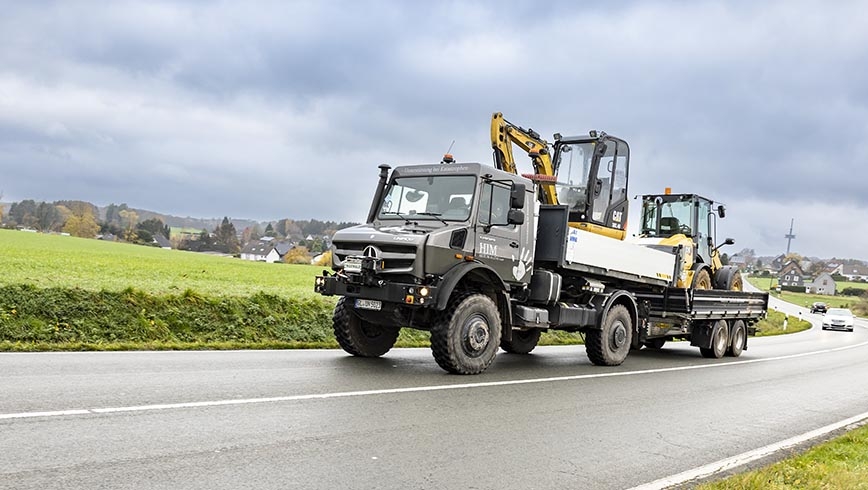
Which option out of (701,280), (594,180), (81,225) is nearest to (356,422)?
(594,180)

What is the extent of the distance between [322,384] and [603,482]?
4053 millimetres

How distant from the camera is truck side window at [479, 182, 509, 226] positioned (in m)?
10.8

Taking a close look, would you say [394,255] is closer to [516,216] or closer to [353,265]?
[353,265]

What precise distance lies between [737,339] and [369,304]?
12.1 metres

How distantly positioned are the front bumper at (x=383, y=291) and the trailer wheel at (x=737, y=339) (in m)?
11.5

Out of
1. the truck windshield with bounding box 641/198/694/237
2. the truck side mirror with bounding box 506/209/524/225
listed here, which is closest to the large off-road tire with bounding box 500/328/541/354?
the truck side mirror with bounding box 506/209/524/225

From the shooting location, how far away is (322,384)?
8.59 metres

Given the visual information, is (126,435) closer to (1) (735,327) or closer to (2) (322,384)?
(2) (322,384)

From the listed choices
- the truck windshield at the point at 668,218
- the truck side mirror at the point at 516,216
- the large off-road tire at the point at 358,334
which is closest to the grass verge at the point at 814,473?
the truck side mirror at the point at 516,216

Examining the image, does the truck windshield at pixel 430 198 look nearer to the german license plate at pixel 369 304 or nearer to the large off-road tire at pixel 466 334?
the large off-road tire at pixel 466 334

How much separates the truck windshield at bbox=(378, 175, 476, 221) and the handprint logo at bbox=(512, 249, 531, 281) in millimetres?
1315

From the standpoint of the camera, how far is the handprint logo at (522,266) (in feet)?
37.3

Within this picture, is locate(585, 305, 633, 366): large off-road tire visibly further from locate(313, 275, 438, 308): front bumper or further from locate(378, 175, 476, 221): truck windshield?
locate(313, 275, 438, 308): front bumper

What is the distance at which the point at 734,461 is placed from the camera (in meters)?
6.44
